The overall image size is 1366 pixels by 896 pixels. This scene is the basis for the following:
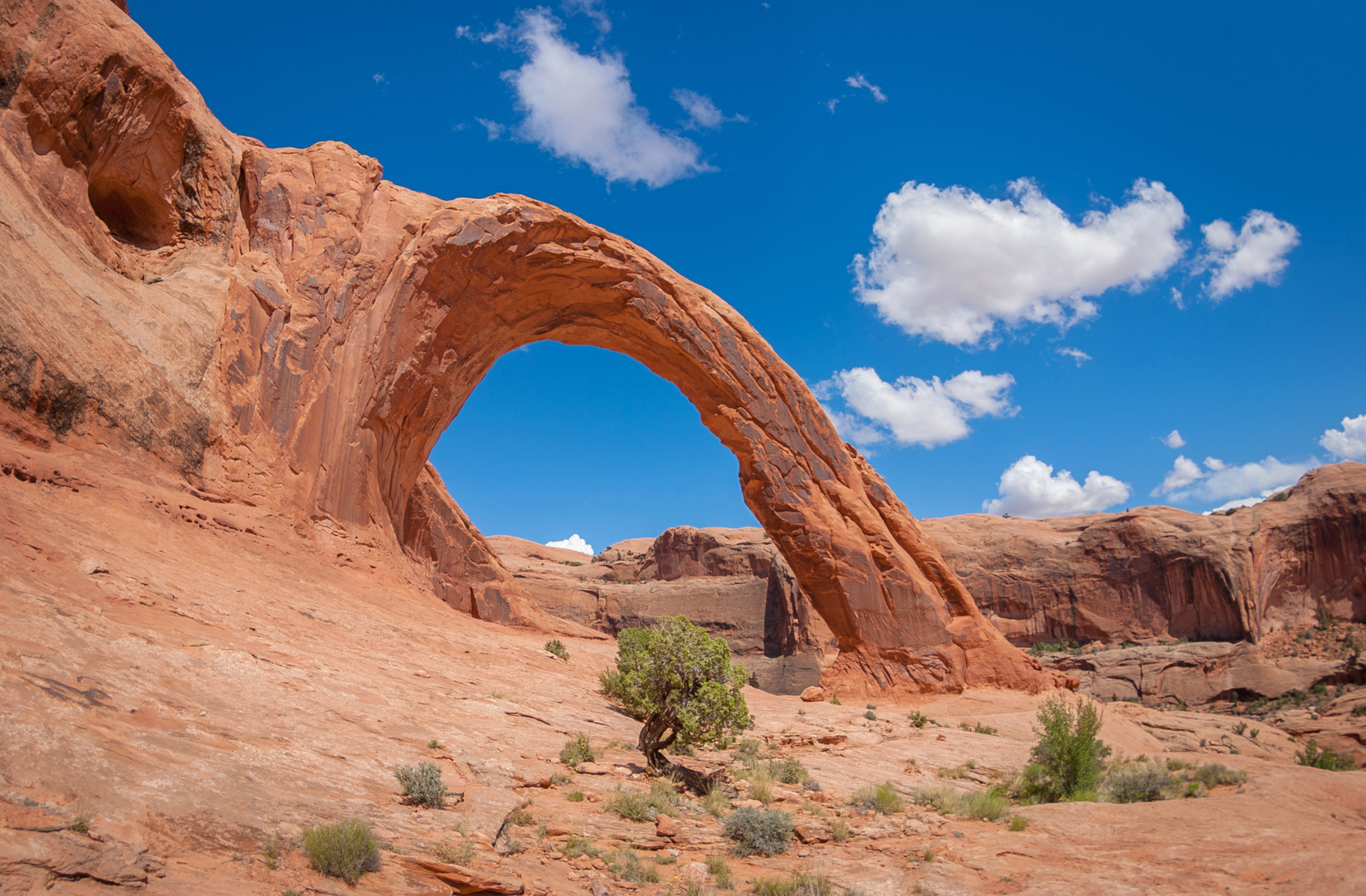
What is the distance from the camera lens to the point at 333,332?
16469 mm

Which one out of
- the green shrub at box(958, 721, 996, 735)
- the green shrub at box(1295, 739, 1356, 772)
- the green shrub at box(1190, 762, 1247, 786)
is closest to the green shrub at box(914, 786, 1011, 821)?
the green shrub at box(1190, 762, 1247, 786)

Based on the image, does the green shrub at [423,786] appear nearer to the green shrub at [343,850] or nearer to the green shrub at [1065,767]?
the green shrub at [343,850]

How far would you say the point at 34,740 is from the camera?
4.41m

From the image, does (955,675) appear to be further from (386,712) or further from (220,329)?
(220,329)

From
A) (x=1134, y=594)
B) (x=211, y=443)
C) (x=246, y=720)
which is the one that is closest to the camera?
(x=246, y=720)

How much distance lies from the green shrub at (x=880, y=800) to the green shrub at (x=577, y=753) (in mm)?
3203

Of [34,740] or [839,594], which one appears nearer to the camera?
[34,740]

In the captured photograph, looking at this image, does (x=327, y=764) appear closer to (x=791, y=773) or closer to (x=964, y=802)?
(x=791, y=773)

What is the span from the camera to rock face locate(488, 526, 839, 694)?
1436 inches

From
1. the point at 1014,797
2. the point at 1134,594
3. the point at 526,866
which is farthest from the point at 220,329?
the point at 1134,594

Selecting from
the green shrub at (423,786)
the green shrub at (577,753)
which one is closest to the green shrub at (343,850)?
the green shrub at (423,786)

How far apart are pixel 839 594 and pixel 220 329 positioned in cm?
1560

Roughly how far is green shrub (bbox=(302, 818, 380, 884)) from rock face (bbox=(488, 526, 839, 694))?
28654mm

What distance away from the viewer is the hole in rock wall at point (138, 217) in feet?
49.5
